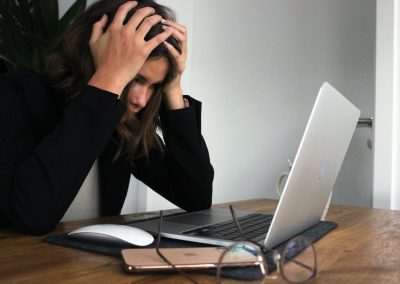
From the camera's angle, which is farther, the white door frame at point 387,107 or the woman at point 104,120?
the white door frame at point 387,107

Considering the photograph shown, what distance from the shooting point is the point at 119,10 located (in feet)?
3.01

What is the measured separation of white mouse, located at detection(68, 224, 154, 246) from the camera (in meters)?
0.65

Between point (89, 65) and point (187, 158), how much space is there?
14.1 inches

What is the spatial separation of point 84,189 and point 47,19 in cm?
117

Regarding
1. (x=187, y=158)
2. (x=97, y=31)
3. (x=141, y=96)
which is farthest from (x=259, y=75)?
(x=97, y=31)

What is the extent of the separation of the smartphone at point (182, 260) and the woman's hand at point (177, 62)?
545 millimetres

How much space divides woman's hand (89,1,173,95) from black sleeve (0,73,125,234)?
41 mm

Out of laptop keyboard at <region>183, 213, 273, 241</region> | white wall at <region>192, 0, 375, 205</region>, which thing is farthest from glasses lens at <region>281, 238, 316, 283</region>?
white wall at <region>192, 0, 375, 205</region>

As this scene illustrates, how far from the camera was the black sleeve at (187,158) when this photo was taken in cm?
112

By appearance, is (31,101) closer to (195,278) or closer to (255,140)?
(195,278)

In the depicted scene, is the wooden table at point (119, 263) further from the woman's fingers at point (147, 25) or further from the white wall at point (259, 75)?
the white wall at point (259, 75)

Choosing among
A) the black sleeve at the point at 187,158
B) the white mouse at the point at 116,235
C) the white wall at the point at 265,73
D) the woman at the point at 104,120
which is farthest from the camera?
the white wall at the point at 265,73

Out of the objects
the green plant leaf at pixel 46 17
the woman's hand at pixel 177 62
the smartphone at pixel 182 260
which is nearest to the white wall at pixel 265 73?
the green plant leaf at pixel 46 17

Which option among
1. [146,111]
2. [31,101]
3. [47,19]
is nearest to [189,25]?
[47,19]
